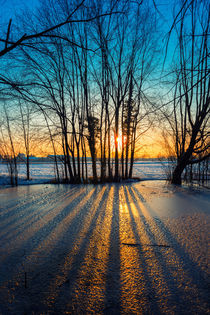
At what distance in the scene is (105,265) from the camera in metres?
0.91

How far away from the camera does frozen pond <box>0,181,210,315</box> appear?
66 cm

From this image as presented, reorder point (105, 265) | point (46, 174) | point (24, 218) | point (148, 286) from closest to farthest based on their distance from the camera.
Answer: point (148, 286) → point (105, 265) → point (24, 218) → point (46, 174)

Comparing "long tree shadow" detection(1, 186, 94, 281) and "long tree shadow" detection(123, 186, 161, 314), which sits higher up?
"long tree shadow" detection(123, 186, 161, 314)

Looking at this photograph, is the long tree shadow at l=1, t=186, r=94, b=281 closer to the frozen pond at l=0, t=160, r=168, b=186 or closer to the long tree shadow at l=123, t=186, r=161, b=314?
the long tree shadow at l=123, t=186, r=161, b=314

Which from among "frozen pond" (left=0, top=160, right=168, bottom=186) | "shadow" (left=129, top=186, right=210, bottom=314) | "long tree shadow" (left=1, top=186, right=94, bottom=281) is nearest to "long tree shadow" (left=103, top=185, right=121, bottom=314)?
"shadow" (left=129, top=186, right=210, bottom=314)

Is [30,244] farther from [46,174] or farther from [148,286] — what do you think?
[46,174]

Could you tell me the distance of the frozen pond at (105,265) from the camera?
657mm

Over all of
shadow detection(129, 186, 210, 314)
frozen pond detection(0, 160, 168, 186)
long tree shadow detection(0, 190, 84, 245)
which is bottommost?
frozen pond detection(0, 160, 168, 186)

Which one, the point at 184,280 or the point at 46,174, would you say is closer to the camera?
the point at 184,280

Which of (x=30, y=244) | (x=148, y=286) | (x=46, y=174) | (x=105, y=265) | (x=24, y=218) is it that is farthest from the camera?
(x=46, y=174)

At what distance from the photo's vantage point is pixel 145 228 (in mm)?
1451

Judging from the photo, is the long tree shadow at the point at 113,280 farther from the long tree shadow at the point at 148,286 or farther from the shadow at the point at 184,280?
the shadow at the point at 184,280

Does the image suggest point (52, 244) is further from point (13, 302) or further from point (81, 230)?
point (13, 302)

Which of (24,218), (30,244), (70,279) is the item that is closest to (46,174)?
(24,218)
